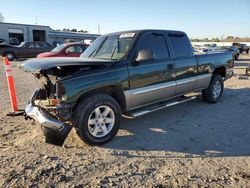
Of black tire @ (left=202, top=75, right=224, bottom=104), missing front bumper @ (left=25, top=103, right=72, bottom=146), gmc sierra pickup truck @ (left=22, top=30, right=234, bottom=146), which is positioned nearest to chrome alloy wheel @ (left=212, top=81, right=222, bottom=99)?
black tire @ (left=202, top=75, right=224, bottom=104)

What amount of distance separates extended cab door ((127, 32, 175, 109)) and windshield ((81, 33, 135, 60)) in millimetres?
239

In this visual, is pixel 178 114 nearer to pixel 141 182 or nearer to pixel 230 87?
pixel 141 182

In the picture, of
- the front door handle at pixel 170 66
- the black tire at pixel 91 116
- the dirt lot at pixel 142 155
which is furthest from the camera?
the front door handle at pixel 170 66

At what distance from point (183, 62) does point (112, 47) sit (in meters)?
1.77

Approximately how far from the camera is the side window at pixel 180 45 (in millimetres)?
5613

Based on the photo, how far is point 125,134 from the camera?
4758 mm

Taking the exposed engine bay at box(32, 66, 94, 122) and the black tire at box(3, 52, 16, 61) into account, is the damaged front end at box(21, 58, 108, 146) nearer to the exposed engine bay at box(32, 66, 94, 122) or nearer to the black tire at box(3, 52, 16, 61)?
the exposed engine bay at box(32, 66, 94, 122)

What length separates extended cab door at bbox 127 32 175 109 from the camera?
15.2 feet

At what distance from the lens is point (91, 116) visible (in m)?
4.16

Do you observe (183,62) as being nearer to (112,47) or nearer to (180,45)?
(180,45)

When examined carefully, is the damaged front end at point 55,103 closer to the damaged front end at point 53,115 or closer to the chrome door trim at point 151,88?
the damaged front end at point 53,115

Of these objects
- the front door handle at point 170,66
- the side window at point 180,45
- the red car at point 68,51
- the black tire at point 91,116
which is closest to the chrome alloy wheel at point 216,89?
the side window at point 180,45

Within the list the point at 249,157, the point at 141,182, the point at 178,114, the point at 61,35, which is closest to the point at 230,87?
the point at 178,114

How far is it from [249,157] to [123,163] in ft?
6.59
